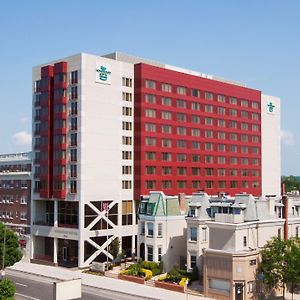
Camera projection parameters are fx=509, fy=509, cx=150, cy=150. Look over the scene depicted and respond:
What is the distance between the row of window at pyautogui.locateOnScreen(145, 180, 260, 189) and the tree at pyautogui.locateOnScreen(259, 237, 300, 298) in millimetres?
39705

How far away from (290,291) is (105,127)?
1764 inches

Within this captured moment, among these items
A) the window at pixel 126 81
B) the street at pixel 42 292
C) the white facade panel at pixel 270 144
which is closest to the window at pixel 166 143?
the window at pixel 126 81

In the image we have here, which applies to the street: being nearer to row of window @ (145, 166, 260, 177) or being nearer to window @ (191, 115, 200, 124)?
row of window @ (145, 166, 260, 177)

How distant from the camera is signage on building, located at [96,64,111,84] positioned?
308 feet

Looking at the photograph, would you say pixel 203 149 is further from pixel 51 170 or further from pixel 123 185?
pixel 51 170

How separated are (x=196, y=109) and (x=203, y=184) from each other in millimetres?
17033

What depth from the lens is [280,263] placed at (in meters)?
62.9

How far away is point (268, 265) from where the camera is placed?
63250 mm

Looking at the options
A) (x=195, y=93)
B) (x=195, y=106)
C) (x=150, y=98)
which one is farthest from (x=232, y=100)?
(x=150, y=98)

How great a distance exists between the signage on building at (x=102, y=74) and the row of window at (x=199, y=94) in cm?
935

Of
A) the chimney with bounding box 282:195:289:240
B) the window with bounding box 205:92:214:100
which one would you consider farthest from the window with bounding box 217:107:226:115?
the chimney with bounding box 282:195:289:240

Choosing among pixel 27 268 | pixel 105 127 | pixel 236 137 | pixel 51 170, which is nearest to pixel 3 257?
pixel 27 268

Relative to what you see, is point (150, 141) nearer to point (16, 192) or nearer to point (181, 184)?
point (181, 184)

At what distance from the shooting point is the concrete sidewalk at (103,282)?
65.7 m
